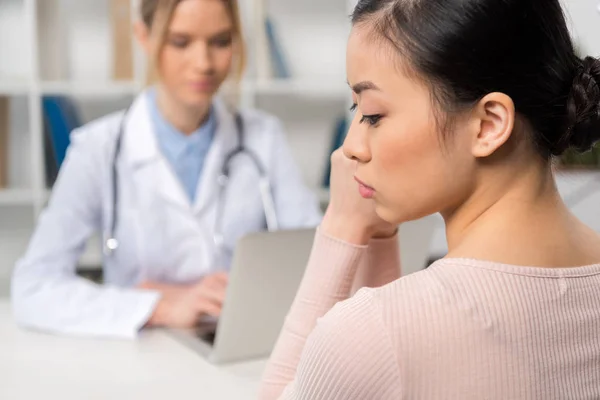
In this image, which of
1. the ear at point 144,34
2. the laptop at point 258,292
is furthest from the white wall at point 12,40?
the laptop at point 258,292

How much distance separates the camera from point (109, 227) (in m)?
1.88

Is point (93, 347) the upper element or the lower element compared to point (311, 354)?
lower

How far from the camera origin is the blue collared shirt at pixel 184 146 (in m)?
2.03

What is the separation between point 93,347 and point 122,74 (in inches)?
72.9

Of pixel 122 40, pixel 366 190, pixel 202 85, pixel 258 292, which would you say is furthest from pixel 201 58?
pixel 366 190

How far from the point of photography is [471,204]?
2.26ft

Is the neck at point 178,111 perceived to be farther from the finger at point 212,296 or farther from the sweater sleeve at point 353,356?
the sweater sleeve at point 353,356

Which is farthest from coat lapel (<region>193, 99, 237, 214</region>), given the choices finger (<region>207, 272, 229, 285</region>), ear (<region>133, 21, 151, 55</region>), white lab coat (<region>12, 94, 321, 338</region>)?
finger (<region>207, 272, 229, 285</region>)

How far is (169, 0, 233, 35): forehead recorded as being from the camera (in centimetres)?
192

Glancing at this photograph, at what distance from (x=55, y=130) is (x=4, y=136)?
0.21m

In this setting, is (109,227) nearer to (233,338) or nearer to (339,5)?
(233,338)

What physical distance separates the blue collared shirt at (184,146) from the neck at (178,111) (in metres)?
0.02

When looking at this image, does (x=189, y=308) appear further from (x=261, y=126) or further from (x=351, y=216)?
(x=261, y=126)

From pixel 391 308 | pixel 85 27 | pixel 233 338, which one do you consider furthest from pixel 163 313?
pixel 85 27
